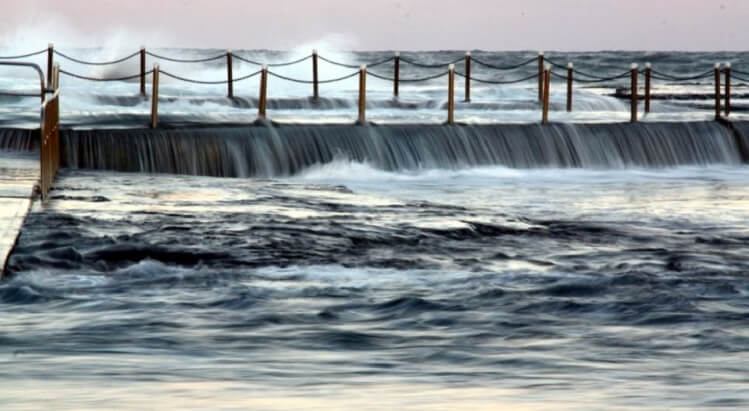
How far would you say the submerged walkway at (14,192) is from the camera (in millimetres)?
10820

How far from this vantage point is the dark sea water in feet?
23.2

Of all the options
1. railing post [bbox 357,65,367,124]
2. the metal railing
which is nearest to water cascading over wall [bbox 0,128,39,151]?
the metal railing

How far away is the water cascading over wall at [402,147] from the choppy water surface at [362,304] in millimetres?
3612

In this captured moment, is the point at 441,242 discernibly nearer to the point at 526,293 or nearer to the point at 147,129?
the point at 526,293

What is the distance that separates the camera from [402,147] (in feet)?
74.7

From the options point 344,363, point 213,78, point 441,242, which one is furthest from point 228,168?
point 213,78

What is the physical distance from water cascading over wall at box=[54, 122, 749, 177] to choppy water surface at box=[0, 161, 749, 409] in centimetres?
361

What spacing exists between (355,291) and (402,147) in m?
12.9

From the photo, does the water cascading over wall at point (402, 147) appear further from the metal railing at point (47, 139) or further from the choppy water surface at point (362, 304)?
the choppy water surface at point (362, 304)

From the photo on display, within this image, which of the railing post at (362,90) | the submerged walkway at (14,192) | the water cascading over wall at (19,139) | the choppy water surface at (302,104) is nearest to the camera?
the submerged walkway at (14,192)

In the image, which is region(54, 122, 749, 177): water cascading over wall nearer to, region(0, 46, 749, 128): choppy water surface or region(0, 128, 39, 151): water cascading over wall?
region(0, 128, 39, 151): water cascading over wall

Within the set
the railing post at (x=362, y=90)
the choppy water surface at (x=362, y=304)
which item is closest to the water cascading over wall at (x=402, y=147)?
the railing post at (x=362, y=90)

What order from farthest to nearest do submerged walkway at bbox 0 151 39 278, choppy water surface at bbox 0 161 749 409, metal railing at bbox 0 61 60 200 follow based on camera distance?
metal railing at bbox 0 61 60 200 < submerged walkway at bbox 0 151 39 278 < choppy water surface at bbox 0 161 749 409

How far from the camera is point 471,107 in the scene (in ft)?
113
